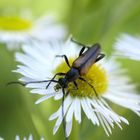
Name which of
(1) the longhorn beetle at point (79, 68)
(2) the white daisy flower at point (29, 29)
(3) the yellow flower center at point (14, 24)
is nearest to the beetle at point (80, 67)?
(1) the longhorn beetle at point (79, 68)

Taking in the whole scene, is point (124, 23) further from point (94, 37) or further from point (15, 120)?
point (15, 120)

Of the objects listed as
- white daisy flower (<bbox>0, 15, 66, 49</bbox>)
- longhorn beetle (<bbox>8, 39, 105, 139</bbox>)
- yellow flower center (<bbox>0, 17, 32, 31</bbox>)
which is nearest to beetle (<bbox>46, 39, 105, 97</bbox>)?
longhorn beetle (<bbox>8, 39, 105, 139</bbox>)

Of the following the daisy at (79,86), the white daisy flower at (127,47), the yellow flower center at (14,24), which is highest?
the white daisy flower at (127,47)

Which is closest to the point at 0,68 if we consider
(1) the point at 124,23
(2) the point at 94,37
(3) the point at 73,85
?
(2) the point at 94,37

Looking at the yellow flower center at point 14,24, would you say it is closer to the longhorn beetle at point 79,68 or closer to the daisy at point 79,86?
the daisy at point 79,86

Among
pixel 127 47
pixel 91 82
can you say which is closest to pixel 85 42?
pixel 127 47

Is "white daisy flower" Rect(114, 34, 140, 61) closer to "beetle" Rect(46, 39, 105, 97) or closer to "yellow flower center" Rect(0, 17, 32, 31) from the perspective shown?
"beetle" Rect(46, 39, 105, 97)

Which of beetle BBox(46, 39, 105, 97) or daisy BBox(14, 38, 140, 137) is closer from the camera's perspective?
daisy BBox(14, 38, 140, 137)

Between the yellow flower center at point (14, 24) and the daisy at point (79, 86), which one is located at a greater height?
the daisy at point (79, 86)
